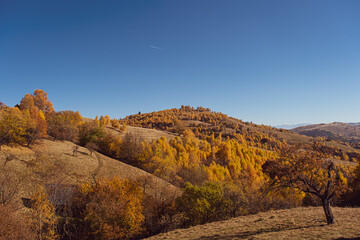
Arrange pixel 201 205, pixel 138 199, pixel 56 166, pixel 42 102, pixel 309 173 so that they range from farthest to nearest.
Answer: pixel 42 102 < pixel 56 166 < pixel 201 205 < pixel 138 199 < pixel 309 173

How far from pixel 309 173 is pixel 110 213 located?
34.1 metres

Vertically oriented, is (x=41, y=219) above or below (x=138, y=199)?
above

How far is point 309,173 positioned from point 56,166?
55.8m

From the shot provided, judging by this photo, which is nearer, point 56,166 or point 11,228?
point 11,228

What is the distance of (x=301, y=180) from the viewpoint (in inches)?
736

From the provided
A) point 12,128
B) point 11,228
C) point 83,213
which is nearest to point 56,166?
point 12,128

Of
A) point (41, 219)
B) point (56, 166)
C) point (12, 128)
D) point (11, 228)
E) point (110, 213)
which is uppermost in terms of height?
point (12, 128)

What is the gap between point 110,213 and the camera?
33.6m

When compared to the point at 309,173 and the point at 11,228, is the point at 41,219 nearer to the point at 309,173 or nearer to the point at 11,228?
the point at 11,228

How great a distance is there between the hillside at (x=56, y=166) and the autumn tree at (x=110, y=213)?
960cm

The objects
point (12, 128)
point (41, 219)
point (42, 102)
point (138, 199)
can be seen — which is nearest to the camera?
point (41, 219)

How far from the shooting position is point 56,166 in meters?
46.5

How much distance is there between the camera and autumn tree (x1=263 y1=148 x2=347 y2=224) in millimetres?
18234

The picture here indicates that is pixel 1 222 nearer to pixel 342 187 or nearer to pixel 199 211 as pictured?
pixel 199 211
